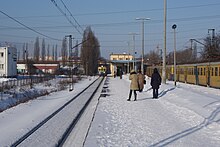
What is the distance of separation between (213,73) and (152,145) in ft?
92.1

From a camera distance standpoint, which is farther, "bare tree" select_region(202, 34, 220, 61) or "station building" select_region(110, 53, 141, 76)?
"station building" select_region(110, 53, 141, 76)

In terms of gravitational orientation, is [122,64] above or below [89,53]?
below

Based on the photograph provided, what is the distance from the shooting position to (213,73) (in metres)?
35.1

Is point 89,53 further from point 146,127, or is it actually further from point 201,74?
point 146,127

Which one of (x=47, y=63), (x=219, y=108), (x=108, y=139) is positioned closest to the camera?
(x=108, y=139)

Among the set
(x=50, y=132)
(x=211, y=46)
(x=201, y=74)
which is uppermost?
(x=211, y=46)

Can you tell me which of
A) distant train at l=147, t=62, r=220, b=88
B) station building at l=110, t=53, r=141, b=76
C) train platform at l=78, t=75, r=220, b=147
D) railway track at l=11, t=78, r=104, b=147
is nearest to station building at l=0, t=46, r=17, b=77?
station building at l=110, t=53, r=141, b=76

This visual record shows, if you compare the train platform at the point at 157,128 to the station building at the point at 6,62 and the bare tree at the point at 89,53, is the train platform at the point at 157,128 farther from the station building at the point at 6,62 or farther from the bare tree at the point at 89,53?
the bare tree at the point at 89,53

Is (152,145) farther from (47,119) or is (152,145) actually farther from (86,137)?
(47,119)

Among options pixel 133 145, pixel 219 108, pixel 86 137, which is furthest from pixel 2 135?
pixel 219 108

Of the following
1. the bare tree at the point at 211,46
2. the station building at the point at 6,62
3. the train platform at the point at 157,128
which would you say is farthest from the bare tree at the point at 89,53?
the train platform at the point at 157,128

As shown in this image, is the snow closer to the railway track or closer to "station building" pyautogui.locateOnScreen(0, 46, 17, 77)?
the railway track

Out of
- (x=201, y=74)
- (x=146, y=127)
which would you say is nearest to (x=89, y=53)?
(x=201, y=74)

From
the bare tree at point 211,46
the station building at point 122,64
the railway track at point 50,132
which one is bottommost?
the railway track at point 50,132
